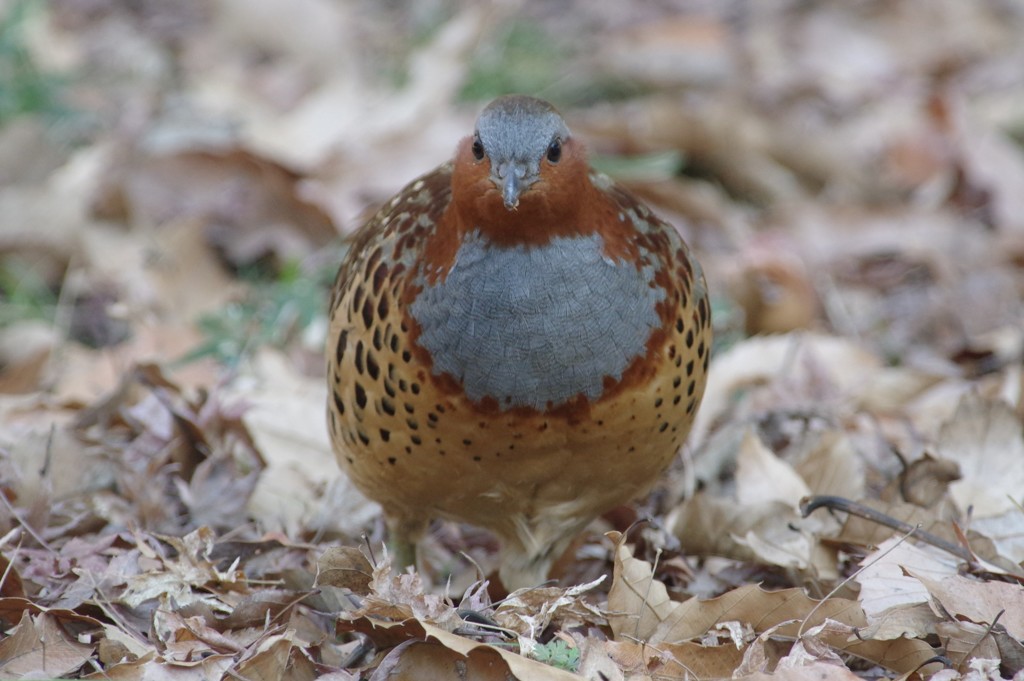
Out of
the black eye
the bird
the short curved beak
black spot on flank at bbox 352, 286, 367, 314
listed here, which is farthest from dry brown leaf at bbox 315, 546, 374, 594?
the black eye

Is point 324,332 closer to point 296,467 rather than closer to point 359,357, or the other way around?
point 296,467

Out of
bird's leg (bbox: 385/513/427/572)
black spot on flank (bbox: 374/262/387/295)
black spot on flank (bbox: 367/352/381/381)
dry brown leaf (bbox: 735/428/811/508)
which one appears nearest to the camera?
black spot on flank (bbox: 367/352/381/381)

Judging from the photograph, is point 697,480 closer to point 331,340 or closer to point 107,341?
point 331,340

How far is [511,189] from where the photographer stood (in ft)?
11.8

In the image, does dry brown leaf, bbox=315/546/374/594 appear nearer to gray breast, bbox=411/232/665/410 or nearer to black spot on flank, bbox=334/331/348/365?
gray breast, bbox=411/232/665/410

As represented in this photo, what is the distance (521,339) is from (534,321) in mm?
63

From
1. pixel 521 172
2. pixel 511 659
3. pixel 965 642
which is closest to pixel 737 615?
pixel 965 642

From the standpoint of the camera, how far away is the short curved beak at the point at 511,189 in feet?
11.7

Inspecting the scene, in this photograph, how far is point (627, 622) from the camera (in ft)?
12.2

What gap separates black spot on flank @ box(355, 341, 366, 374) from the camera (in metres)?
3.91

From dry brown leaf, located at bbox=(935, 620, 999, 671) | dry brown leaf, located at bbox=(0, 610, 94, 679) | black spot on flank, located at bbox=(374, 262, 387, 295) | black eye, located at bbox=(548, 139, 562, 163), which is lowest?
dry brown leaf, located at bbox=(935, 620, 999, 671)

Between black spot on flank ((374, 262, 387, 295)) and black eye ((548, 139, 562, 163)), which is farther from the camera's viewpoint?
black spot on flank ((374, 262, 387, 295))

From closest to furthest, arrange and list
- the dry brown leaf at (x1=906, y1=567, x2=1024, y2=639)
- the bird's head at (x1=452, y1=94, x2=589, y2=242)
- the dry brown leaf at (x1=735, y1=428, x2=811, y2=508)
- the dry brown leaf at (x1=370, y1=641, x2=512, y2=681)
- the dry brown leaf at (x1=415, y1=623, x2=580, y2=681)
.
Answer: the dry brown leaf at (x1=415, y1=623, x2=580, y2=681) < the dry brown leaf at (x1=370, y1=641, x2=512, y2=681) < the dry brown leaf at (x1=906, y1=567, x2=1024, y2=639) < the bird's head at (x1=452, y1=94, x2=589, y2=242) < the dry brown leaf at (x1=735, y1=428, x2=811, y2=508)

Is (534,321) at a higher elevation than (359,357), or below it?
higher
